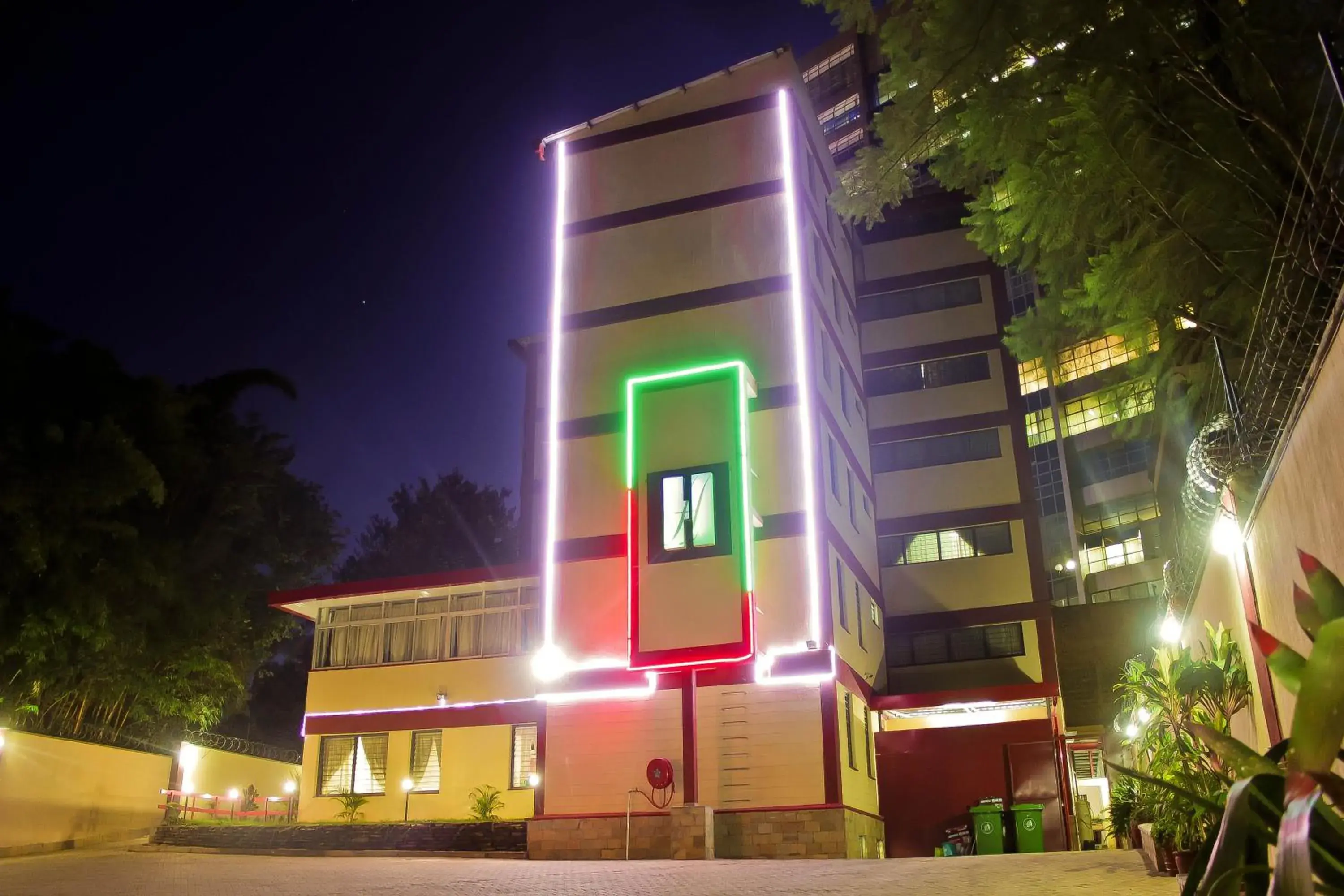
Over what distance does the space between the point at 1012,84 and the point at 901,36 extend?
1.53m

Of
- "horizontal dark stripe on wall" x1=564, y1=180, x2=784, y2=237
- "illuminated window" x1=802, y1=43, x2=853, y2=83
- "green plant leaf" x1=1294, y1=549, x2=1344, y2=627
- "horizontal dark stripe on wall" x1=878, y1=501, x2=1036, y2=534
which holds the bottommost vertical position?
"green plant leaf" x1=1294, y1=549, x2=1344, y2=627

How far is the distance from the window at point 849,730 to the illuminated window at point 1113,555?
27.1 m

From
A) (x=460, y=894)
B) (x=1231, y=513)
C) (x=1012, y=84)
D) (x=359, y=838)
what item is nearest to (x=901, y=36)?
(x=1012, y=84)

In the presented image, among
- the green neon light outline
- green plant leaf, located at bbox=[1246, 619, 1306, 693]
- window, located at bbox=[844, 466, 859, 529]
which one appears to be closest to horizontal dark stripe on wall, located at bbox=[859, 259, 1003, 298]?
window, located at bbox=[844, 466, 859, 529]

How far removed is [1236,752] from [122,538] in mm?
22435

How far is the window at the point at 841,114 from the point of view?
5788 cm

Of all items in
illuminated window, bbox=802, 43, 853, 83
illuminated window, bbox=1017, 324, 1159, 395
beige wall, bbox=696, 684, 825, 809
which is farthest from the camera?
illuminated window, bbox=802, 43, 853, 83

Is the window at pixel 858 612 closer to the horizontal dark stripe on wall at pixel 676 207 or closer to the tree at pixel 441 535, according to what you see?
the horizontal dark stripe on wall at pixel 676 207

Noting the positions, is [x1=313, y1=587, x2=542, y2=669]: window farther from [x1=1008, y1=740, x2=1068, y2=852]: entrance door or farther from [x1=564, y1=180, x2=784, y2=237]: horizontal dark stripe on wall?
[x1=1008, y1=740, x2=1068, y2=852]: entrance door

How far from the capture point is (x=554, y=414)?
21.0 meters

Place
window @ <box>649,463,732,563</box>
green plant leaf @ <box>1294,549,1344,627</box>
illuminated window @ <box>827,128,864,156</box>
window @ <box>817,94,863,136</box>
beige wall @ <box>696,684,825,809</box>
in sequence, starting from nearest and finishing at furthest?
green plant leaf @ <box>1294,549,1344,627</box> → beige wall @ <box>696,684,825,809</box> → window @ <box>649,463,732,563</box> → illuminated window @ <box>827,128,864,156</box> → window @ <box>817,94,863,136</box>

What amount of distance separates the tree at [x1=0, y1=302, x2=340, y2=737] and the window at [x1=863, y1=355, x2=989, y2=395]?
15.2 m

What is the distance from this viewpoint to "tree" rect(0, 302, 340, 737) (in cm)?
1962

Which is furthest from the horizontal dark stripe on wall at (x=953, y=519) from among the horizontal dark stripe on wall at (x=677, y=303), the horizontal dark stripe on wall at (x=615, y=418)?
the horizontal dark stripe on wall at (x=677, y=303)
